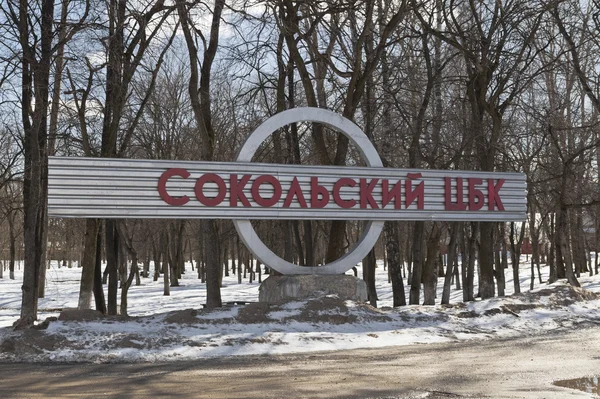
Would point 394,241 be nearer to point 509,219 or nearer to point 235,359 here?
point 509,219

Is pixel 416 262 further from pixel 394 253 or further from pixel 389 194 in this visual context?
pixel 389 194

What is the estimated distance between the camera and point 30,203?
12.9 m

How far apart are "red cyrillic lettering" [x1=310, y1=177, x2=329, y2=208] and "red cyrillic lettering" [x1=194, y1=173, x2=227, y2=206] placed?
1.89m

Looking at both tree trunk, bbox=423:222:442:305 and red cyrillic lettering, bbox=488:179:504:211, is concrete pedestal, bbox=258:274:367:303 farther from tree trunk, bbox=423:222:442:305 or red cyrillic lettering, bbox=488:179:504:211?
tree trunk, bbox=423:222:442:305

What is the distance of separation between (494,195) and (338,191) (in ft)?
13.5

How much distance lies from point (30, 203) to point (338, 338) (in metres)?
6.03

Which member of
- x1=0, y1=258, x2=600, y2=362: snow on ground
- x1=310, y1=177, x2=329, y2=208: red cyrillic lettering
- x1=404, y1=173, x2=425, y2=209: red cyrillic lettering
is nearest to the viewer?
x1=0, y1=258, x2=600, y2=362: snow on ground

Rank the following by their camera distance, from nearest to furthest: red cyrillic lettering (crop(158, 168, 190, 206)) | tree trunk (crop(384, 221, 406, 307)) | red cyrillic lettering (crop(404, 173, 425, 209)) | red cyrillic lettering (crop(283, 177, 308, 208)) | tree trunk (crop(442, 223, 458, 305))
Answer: red cyrillic lettering (crop(158, 168, 190, 206)), red cyrillic lettering (crop(283, 177, 308, 208)), red cyrillic lettering (crop(404, 173, 425, 209)), tree trunk (crop(384, 221, 406, 307)), tree trunk (crop(442, 223, 458, 305))

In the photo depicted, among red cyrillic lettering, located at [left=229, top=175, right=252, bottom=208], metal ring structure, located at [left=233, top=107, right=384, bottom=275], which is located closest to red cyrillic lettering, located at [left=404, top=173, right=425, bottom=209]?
metal ring structure, located at [left=233, top=107, right=384, bottom=275]

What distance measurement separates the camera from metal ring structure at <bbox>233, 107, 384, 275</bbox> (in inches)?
576

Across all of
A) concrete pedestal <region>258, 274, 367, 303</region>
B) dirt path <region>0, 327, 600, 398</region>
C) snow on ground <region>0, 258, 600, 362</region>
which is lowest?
dirt path <region>0, 327, 600, 398</region>

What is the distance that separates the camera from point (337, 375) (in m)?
9.23

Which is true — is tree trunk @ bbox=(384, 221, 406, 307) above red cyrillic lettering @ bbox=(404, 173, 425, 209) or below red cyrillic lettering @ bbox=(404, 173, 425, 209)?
below

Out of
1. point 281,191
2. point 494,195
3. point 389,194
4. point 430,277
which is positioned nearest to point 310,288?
point 281,191
